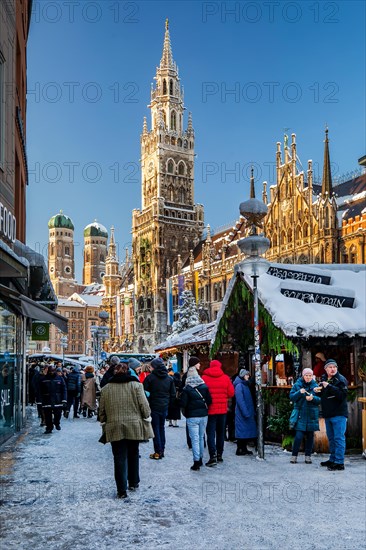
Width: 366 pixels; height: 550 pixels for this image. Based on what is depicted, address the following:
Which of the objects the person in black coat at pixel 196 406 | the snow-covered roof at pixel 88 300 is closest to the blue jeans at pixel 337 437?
the person in black coat at pixel 196 406

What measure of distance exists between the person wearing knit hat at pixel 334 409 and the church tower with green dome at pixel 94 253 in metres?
168

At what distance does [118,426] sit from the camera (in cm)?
797

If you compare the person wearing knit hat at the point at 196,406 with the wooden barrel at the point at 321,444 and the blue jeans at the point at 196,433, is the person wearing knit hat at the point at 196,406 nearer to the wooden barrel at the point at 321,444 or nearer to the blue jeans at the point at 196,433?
the blue jeans at the point at 196,433

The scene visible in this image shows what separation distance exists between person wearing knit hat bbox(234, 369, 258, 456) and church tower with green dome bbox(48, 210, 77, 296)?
160454 mm

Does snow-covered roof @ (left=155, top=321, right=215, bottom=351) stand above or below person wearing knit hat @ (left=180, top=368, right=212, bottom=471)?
above

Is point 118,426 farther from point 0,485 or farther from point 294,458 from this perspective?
point 294,458

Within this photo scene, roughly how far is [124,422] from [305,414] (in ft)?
13.1

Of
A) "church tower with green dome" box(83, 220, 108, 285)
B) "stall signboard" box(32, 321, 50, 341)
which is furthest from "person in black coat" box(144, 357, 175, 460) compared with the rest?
"church tower with green dome" box(83, 220, 108, 285)

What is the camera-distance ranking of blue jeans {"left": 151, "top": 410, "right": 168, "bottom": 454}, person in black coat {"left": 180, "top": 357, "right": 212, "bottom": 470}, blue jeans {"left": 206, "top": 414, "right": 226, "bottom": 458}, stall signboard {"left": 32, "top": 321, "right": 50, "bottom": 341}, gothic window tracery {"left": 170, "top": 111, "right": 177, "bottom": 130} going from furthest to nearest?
gothic window tracery {"left": 170, "top": 111, "right": 177, "bottom": 130}, stall signboard {"left": 32, "top": 321, "right": 50, "bottom": 341}, blue jeans {"left": 151, "top": 410, "right": 168, "bottom": 454}, blue jeans {"left": 206, "top": 414, "right": 226, "bottom": 458}, person in black coat {"left": 180, "top": 357, "right": 212, "bottom": 470}

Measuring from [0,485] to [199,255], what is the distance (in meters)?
73.7

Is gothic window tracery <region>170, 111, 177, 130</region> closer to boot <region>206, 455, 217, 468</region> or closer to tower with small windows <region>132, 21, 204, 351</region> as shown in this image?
tower with small windows <region>132, 21, 204, 351</region>

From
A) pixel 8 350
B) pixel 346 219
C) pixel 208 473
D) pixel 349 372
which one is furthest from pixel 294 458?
pixel 346 219

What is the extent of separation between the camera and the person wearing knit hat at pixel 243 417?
38.8ft

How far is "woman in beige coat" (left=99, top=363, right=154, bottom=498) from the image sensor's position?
7.96 metres
